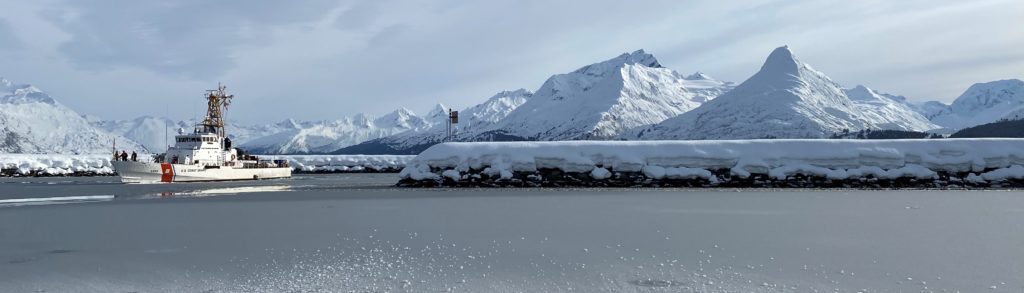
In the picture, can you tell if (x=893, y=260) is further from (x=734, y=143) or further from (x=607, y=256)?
(x=734, y=143)

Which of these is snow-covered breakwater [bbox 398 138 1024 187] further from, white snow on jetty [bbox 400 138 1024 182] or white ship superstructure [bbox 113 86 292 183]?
white ship superstructure [bbox 113 86 292 183]

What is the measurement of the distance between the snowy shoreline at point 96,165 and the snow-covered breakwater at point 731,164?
42.4 meters

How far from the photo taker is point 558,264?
7.59m

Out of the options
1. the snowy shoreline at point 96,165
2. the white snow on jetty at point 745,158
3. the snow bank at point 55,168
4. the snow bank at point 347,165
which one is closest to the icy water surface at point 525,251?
the white snow on jetty at point 745,158

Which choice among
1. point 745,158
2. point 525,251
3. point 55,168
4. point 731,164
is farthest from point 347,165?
point 525,251

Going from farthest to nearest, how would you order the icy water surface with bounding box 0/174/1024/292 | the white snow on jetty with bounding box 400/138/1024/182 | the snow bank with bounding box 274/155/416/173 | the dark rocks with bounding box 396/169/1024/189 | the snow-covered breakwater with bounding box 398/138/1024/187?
1. the snow bank with bounding box 274/155/416/173
2. the white snow on jetty with bounding box 400/138/1024/182
3. the snow-covered breakwater with bounding box 398/138/1024/187
4. the dark rocks with bounding box 396/169/1024/189
5. the icy water surface with bounding box 0/174/1024/292

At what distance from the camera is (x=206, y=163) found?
172 ft

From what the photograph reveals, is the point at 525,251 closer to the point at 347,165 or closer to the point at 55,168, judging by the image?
the point at 55,168

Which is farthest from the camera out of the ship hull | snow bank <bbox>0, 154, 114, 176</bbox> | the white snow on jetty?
snow bank <bbox>0, 154, 114, 176</bbox>

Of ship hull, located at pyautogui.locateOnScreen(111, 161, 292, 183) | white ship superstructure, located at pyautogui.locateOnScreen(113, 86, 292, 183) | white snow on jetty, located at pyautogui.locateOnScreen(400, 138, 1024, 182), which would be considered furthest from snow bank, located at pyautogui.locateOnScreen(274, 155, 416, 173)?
white snow on jetty, located at pyautogui.locateOnScreen(400, 138, 1024, 182)

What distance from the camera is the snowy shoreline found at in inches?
2355

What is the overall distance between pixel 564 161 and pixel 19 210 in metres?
21.0

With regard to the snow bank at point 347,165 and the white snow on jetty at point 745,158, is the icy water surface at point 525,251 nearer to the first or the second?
the white snow on jetty at point 745,158

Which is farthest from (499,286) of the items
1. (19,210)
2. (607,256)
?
(19,210)
